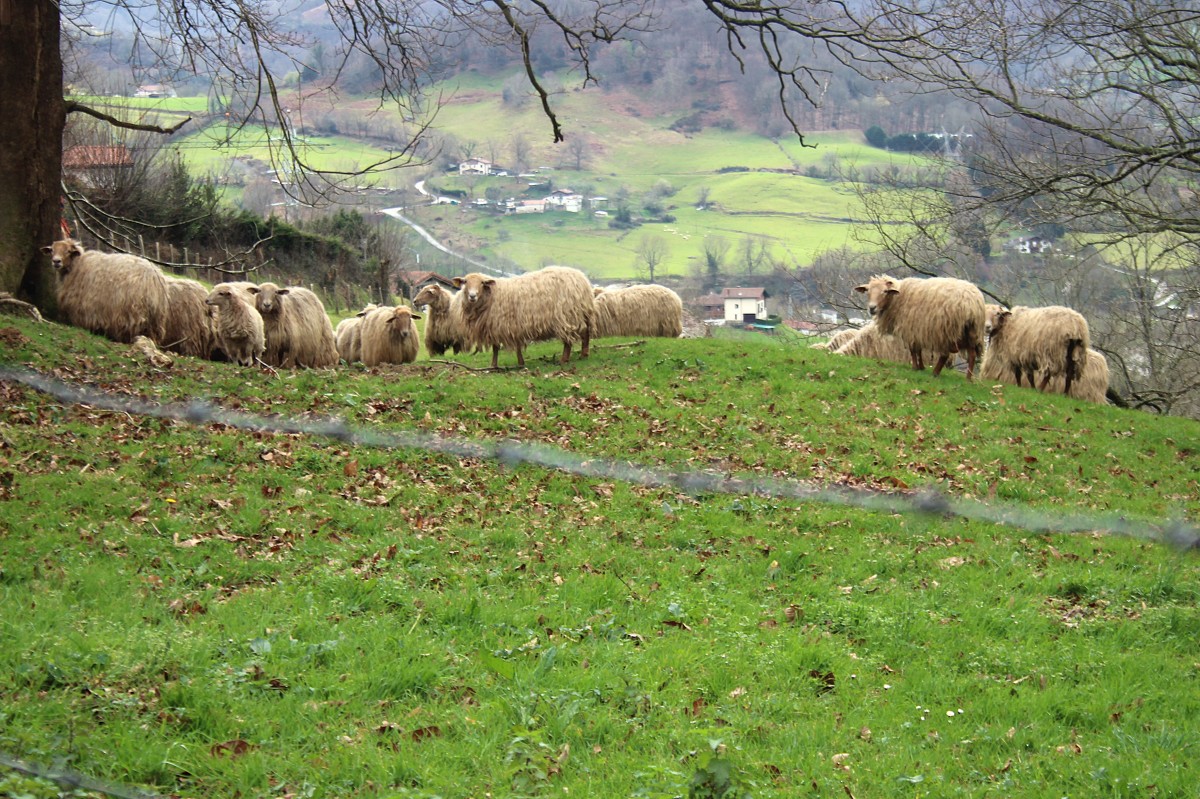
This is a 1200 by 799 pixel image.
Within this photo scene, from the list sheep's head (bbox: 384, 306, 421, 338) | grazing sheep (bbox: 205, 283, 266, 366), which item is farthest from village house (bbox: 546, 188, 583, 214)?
grazing sheep (bbox: 205, 283, 266, 366)

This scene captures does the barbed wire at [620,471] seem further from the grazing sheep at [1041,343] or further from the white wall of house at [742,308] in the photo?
the white wall of house at [742,308]

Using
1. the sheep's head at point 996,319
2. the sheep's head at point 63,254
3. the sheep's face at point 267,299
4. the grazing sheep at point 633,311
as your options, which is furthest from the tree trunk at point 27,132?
the sheep's head at point 996,319

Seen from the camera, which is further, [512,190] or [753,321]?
[512,190]

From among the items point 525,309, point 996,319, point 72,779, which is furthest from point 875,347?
point 72,779

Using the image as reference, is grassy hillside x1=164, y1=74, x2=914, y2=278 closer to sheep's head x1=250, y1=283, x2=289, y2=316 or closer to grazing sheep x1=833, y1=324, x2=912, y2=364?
sheep's head x1=250, y1=283, x2=289, y2=316

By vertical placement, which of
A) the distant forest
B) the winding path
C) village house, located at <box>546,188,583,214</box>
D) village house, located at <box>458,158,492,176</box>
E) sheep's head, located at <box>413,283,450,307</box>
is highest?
the distant forest

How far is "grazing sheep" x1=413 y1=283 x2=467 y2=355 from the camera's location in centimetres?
2333

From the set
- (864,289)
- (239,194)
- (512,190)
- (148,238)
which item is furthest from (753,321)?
(512,190)

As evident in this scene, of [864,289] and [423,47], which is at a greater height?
[423,47]

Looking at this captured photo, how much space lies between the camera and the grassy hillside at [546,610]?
5629 millimetres

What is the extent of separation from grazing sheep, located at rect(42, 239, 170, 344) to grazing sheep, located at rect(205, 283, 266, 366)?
1.49m

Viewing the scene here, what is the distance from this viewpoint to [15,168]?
44.5 ft

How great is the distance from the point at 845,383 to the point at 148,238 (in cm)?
3551

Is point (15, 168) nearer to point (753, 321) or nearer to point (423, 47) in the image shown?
point (423, 47)
